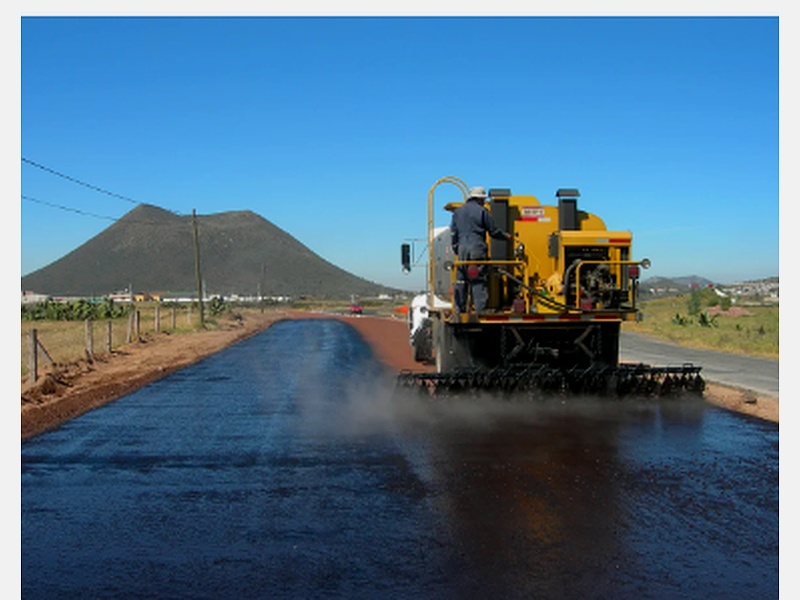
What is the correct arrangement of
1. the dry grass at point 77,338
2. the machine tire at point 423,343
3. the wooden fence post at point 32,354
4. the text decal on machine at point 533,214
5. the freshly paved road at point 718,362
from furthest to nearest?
the dry grass at point 77,338 < the machine tire at point 423,343 < the wooden fence post at point 32,354 < the freshly paved road at point 718,362 < the text decal on machine at point 533,214

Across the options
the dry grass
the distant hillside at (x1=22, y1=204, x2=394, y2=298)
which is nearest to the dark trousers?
the dry grass

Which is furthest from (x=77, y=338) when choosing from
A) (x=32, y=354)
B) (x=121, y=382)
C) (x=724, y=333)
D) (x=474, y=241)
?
(x=474, y=241)

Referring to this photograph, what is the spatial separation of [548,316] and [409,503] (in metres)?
6.05

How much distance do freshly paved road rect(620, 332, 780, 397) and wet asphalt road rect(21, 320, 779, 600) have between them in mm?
4245

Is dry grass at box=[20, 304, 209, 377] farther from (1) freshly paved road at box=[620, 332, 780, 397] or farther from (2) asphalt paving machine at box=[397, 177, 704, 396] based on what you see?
(1) freshly paved road at box=[620, 332, 780, 397]

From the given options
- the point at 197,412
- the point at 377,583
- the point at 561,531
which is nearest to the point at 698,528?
the point at 561,531

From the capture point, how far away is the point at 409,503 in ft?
23.4

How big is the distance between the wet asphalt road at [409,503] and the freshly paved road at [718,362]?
4245 millimetres

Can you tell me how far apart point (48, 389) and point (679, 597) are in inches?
537

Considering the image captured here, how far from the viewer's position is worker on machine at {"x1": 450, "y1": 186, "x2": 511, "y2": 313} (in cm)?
1280

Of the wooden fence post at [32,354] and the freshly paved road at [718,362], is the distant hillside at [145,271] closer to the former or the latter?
the freshly paved road at [718,362]

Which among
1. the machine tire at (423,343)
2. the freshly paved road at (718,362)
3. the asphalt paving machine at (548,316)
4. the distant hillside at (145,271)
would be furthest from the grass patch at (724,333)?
the distant hillside at (145,271)

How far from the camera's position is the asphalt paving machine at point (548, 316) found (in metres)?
12.5

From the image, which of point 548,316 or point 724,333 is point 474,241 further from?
point 724,333
